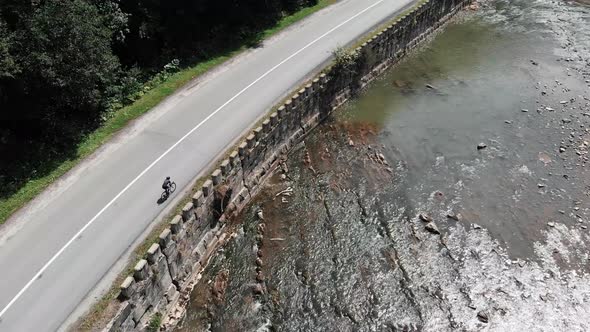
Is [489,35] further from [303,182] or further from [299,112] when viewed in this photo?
[303,182]

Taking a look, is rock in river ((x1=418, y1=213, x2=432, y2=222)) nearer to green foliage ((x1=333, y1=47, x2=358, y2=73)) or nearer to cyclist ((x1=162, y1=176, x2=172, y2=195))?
green foliage ((x1=333, y1=47, x2=358, y2=73))

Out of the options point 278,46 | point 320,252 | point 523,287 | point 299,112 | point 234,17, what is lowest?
point 523,287

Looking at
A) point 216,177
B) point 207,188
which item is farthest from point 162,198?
point 216,177

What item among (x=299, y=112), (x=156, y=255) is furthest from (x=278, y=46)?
(x=156, y=255)

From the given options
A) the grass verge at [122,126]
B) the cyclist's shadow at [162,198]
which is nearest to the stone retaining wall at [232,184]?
the grass verge at [122,126]

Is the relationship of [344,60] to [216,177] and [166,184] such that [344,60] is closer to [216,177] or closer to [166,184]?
[216,177]

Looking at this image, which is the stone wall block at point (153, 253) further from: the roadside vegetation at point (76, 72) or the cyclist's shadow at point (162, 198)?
the roadside vegetation at point (76, 72)
